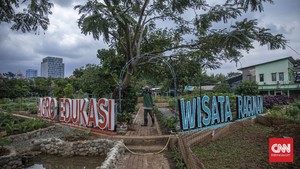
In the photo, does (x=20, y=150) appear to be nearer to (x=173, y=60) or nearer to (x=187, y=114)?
(x=187, y=114)

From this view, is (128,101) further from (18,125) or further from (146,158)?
(18,125)

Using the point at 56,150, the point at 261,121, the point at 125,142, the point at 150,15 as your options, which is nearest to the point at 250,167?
the point at 125,142

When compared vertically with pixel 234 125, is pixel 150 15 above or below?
above

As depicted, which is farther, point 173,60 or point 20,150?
point 173,60

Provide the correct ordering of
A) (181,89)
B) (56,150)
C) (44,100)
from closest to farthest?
(56,150), (44,100), (181,89)

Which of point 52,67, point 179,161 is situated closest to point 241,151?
point 179,161

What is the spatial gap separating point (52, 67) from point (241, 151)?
114 meters

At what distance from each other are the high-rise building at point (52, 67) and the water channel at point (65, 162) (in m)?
106

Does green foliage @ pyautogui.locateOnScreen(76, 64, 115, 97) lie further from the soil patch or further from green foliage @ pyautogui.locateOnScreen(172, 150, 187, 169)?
green foliage @ pyautogui.locateOnScreen(172, 150, 187, 169)

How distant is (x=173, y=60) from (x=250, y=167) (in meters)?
7.19

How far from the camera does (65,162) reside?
6.47m

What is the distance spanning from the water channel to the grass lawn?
3087mm

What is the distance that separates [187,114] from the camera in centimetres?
703

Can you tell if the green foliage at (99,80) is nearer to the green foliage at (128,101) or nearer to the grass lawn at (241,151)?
the green foliage at (128,101)
